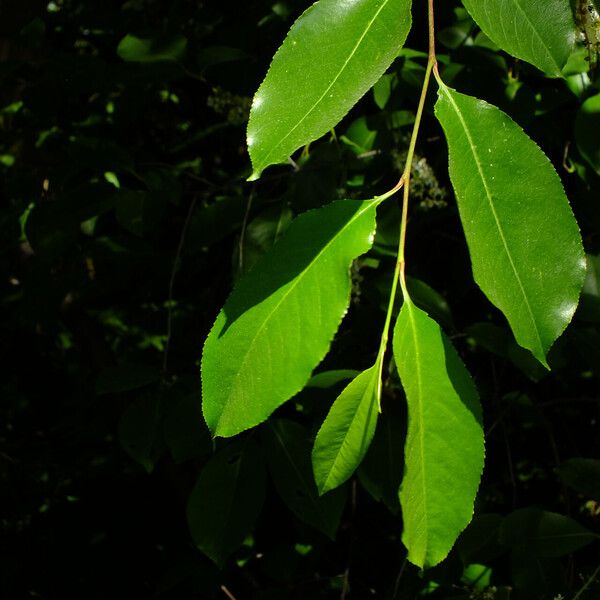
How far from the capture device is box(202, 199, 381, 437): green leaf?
55cm

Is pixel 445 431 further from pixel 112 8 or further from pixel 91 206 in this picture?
pixel 112 8

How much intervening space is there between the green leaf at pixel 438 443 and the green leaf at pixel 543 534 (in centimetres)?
55

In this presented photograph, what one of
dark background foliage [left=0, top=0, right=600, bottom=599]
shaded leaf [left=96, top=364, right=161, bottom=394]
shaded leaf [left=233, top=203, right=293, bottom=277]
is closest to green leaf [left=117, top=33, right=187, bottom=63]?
dark background foliage [left=0, top=0, right=600, bottom=599]

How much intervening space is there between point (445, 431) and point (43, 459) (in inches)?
58.0

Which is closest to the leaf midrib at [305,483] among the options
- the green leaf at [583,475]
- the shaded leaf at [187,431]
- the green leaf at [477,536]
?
the shaded leaf at [187,431]

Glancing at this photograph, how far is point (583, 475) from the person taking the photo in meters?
1.09

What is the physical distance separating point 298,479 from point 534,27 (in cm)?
66

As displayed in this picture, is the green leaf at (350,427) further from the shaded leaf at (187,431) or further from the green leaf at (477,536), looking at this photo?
the green leaf at (477,536)

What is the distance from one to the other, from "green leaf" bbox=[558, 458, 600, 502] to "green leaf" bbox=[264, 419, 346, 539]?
12.8 inches

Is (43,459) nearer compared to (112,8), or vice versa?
(112,8)

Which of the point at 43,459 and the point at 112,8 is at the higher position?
the point at 112,8

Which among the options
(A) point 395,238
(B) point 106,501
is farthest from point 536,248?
(B) point 106,501

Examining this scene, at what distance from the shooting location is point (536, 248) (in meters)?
0.53

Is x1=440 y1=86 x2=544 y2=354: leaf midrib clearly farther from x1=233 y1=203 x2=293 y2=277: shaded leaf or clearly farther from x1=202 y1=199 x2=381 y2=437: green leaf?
x1=233 y1=203 x2=293 y2=277: shaded leaf
